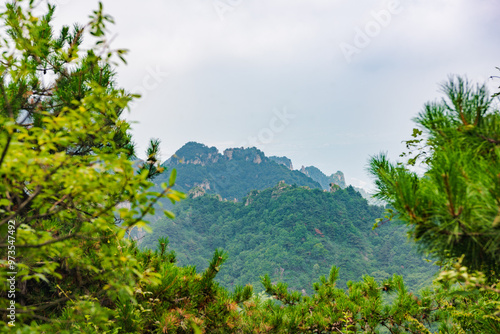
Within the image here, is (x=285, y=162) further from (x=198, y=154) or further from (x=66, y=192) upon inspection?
(x=66, y=192)

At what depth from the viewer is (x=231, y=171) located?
344ft

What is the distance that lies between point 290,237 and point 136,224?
56.7 metres

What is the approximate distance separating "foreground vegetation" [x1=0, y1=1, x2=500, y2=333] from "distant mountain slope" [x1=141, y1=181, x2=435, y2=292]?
1683 inches

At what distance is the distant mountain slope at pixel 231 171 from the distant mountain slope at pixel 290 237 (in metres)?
23.1

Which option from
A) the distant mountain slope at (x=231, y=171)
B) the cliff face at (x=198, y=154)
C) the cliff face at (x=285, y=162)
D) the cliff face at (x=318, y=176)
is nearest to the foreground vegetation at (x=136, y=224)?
the distant mountain slope at (x=231, y=171)

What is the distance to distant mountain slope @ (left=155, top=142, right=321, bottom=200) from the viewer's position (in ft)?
317

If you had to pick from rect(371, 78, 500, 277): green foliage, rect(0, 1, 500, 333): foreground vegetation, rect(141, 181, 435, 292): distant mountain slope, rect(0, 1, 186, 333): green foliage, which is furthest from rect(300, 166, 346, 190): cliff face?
rect(371, 78, 500, 277): green foliage

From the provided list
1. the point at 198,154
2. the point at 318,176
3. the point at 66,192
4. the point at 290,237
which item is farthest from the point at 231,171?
the point at 66,192

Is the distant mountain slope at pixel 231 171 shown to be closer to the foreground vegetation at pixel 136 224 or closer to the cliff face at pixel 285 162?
the cliff face at pixel 285 162

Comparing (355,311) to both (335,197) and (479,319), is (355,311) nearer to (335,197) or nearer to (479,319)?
(479,319)

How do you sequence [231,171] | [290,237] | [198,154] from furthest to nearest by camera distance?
[231,171]
[198,154]
[290,237]

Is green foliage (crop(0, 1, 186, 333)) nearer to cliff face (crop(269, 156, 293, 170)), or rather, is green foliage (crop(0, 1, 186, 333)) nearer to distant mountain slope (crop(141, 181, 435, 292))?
distant mountain slope (crop(141, 181, 435, 292))

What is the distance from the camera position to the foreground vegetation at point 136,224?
3.10 feet

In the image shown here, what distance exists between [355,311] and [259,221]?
6148cm
